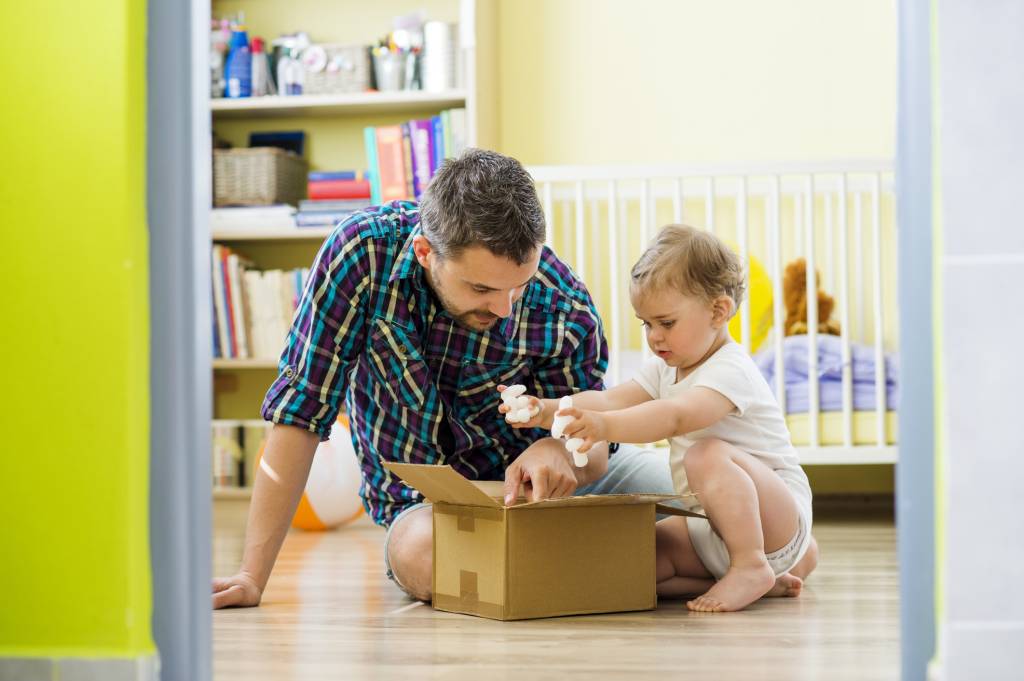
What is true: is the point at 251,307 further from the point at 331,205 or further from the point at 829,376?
the point at 829,376

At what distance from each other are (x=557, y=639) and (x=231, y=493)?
2.16 meters

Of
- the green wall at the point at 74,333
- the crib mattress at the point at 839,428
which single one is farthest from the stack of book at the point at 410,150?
the green wall at the point at 74,333

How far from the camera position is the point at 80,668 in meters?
0.90

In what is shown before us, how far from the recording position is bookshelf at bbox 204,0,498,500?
3188 mm

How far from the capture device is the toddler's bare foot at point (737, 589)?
1497 millimetres

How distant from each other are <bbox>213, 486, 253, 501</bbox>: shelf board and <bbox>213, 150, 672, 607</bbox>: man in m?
1.60

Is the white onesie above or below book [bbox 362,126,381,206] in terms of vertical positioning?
below

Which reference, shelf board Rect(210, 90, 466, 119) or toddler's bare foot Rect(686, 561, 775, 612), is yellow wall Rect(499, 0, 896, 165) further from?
toddler's bare foot Rect(686, 561, 775, 612)

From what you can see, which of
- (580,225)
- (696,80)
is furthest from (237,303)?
(696,80)

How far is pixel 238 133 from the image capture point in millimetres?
3482

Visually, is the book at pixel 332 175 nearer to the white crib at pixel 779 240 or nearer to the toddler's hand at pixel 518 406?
the white crib at pixel 779 240

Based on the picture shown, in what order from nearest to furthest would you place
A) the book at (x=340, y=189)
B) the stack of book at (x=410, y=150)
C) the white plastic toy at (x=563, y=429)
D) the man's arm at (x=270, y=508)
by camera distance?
the white plastic toy at (x=563, y=429) → the man's arm at (x=270, y=508) → the stack of book at (x=410, y=150) → the book at (x=340, y=189)

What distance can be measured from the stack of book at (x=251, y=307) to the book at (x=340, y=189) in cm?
23

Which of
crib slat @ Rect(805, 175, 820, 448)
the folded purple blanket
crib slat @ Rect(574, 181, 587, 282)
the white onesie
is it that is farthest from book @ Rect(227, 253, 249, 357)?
the white onesie
